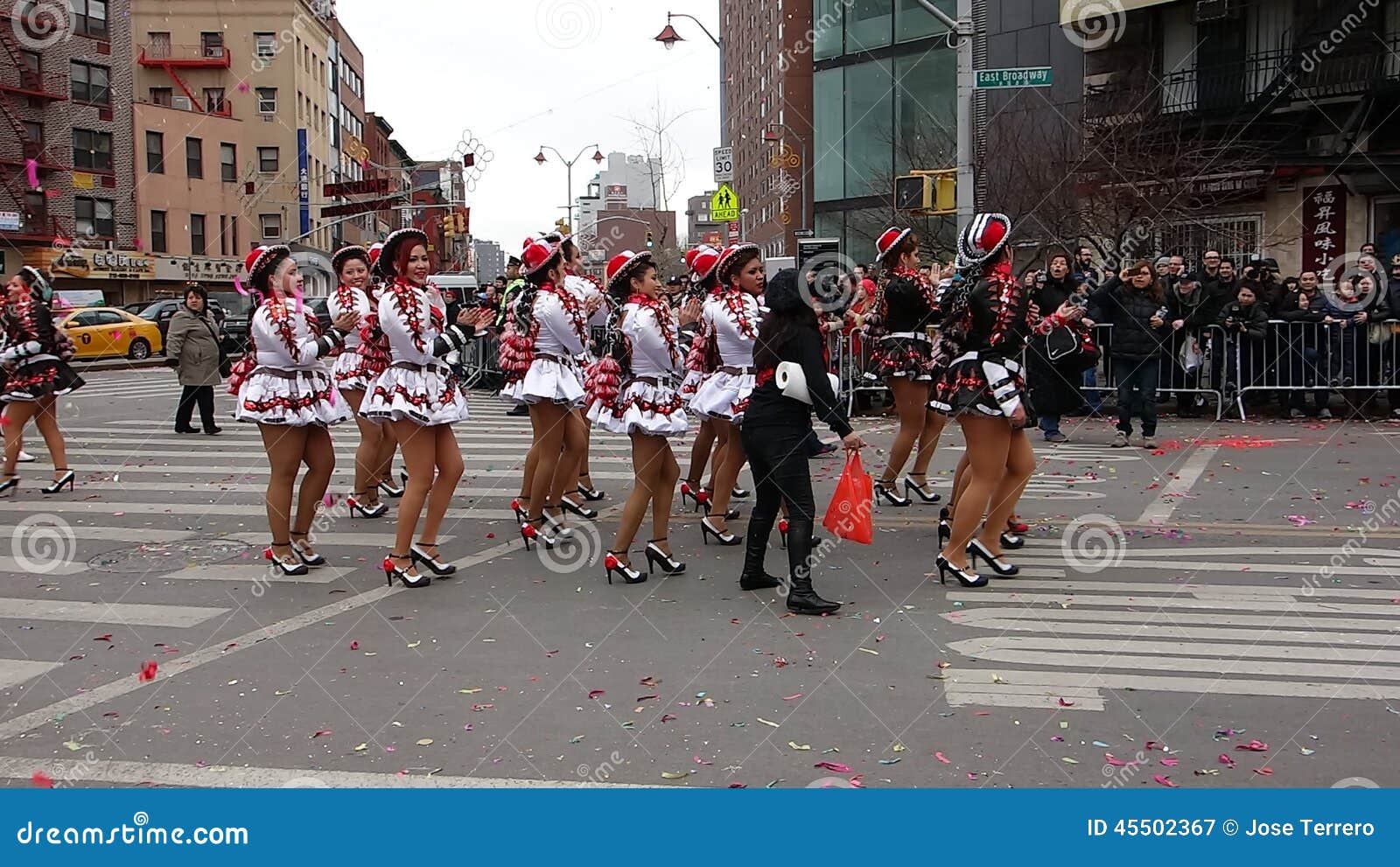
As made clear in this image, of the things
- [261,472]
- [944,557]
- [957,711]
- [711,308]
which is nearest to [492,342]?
[261,472]

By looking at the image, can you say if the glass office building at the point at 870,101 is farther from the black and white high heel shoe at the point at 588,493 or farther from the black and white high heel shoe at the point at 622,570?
the black and white high heel shoe at the point at 622,570

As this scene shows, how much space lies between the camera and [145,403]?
20.1 meters

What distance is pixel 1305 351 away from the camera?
48.5 feet

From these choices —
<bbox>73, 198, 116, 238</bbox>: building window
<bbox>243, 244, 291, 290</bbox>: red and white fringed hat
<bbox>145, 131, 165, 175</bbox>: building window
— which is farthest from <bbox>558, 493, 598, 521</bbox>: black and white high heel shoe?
<bbox>145, 131, 165, 175</bbox>: building window

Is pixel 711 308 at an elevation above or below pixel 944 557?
above

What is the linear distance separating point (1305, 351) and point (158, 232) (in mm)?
46264

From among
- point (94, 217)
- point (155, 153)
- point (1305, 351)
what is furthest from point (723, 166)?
point (155, 153)

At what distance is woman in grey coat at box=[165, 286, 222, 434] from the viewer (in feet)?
50.5

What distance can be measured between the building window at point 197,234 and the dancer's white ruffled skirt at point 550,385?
1889 inches

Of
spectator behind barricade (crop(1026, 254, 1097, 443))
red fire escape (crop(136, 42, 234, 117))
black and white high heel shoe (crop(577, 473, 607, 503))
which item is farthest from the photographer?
red fire escape (crop(136, 42, 234, 117))

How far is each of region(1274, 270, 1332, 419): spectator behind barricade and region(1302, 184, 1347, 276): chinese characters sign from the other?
30.5 ft

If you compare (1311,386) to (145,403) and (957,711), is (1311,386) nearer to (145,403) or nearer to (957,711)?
(957,711)

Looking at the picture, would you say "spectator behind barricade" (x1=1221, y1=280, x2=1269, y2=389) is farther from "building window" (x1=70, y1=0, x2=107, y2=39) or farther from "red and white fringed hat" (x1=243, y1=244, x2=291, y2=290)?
"building window" (x1=70, y1=0, x2=107, y2=39)

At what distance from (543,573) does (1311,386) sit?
10790 mm
